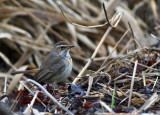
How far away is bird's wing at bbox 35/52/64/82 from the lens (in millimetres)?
5727

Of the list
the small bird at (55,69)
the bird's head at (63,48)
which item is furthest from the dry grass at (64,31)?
A: the small bird at (55,69)

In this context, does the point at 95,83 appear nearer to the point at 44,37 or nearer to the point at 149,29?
the point at 44,37

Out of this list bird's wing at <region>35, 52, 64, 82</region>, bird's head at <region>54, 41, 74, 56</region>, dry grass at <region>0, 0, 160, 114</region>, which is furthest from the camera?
dry grass at <region>0, 0, 160, 114</region>

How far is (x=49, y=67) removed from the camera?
19.3ft

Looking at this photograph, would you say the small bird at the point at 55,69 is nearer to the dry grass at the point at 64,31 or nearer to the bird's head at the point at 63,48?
the bird's head at the point at 63,48

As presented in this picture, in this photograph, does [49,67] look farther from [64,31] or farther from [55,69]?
[64,31]

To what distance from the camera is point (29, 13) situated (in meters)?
8.27

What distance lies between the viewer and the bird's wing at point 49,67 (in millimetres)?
5727

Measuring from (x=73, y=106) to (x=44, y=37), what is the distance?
15.3 feet

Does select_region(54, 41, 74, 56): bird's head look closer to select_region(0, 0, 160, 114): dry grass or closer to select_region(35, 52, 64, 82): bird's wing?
select_region(35, 52, 64, 82): bird's wing

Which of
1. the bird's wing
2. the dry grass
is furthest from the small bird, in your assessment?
the dry grass

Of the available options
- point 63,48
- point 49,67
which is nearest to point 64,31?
point 63,48

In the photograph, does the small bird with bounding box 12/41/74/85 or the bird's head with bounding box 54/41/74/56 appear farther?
the bird's head with bounding box 54/41/74/56

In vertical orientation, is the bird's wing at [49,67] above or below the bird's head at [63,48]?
below
